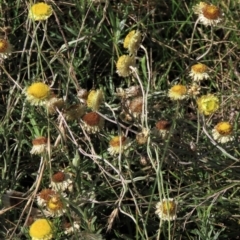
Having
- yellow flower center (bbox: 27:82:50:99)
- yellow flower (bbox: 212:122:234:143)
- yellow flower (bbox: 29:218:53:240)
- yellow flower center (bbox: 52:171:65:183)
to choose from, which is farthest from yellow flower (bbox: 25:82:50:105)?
yellow flower (bbox: 212:122:234:143)

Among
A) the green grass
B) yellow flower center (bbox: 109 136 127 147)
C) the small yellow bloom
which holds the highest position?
yellow flower center (bbox: 109 136 127 147)

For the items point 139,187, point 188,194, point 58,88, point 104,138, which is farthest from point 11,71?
point 188,194

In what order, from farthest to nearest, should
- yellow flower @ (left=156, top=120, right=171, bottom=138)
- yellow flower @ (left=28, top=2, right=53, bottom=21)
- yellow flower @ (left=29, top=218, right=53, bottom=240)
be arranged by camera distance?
yellow flower @ (left=28, top=2, right=53, bottom=21) < yellow flower @ (left=156, top=120, right=171, bottom=138) < yellow flower @ (left=29, top=218, right=53, bottom=240)

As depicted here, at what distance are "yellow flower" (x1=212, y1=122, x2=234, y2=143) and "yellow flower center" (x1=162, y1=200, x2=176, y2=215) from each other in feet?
0.61

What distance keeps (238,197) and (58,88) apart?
51 centimetres

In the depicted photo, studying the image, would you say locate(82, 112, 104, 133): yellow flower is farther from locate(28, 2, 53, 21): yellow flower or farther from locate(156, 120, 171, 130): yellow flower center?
locate(28, 2, 53, 21): yellow flower

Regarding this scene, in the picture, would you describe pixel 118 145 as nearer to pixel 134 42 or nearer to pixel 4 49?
pixel 134 42

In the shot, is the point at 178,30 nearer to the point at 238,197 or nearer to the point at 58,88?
the point at 58,88

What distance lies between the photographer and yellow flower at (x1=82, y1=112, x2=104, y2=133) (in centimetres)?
150

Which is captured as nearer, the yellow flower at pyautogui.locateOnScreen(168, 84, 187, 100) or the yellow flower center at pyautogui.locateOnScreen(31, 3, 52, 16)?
the yellow flower at pyautogui.locateOnScreen(168, 84, 187, 100)

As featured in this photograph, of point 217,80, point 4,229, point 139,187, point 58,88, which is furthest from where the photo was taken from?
point 217,80

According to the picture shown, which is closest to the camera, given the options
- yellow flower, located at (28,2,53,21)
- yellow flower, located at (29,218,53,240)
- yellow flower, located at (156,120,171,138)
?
yellow flower, located at (29,218,53,240)

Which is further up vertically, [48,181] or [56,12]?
[56,12]

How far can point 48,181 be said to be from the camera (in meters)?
1.58
